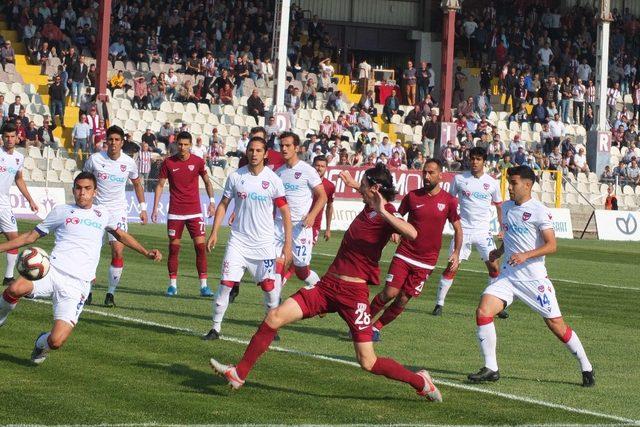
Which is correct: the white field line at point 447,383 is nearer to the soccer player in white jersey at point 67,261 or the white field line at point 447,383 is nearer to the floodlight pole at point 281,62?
the soccer player in white jersey at point 67,261

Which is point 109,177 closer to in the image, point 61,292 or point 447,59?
point 61,292

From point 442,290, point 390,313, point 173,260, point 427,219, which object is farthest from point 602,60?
point 390,313

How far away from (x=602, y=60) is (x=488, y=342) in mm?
39995

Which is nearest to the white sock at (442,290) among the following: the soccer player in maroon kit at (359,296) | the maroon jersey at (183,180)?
the maroon jersey at (183,180)

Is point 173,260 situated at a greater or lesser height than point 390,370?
greater

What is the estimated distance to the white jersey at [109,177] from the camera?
57.8ft

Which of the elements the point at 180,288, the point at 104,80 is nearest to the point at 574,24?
the point at 104,80

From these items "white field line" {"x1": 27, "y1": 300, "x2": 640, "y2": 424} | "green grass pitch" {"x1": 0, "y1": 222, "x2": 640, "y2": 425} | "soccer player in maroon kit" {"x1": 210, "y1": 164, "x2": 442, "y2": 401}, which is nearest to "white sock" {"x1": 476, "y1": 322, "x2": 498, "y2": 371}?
"green grass pitch" {"x1": 0, "y1": 222, "x2": 640, "y2": 425}

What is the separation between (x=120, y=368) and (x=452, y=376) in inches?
128

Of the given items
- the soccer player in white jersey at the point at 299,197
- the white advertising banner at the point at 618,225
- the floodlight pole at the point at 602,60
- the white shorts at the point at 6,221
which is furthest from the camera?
the floodlight pole at the point at 602,60

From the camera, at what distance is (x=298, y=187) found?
1775cm

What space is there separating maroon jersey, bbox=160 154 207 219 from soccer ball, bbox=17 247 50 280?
6.95 metres

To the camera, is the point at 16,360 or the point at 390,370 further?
the point at 16,360

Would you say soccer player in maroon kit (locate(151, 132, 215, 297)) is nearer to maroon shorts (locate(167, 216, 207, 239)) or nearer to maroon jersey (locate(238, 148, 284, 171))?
maroon shorts (locate(167, 216, 207, 239))
